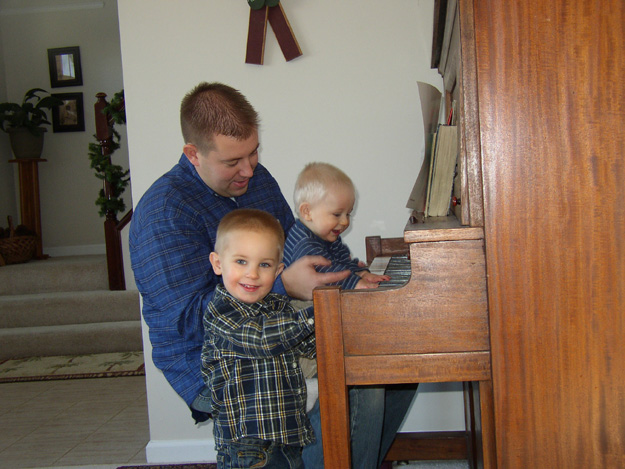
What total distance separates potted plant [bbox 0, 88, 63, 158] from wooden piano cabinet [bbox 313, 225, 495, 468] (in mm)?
5518

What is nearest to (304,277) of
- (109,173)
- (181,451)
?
(181,451)

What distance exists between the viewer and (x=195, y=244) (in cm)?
136

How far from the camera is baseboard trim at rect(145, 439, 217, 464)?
2.32 metres

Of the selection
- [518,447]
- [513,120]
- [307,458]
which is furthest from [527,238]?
[307,458]

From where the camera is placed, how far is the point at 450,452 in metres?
2.03

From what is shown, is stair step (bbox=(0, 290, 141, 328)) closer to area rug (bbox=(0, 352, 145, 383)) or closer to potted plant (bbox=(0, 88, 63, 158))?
area rug (bbox=(0, 352, 145, 383))

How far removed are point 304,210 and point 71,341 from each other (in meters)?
3.38

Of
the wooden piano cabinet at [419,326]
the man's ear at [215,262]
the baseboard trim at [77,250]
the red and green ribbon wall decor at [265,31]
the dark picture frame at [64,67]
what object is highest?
the dark picture frame at [64,67]

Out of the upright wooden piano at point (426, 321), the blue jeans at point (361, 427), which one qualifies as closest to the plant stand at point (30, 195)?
the blue jeans at point (361, 427)

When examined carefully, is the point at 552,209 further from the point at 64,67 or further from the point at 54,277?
the point at 64,67

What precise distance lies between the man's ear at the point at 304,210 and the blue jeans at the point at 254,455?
57 centimetres

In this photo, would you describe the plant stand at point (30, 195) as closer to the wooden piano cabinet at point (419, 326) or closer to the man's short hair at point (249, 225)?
the man's short hair at point (249, 225)

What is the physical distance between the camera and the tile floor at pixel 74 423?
8.43 feet

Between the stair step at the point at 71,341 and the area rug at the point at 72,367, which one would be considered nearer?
the area rug at the point at 72,367
